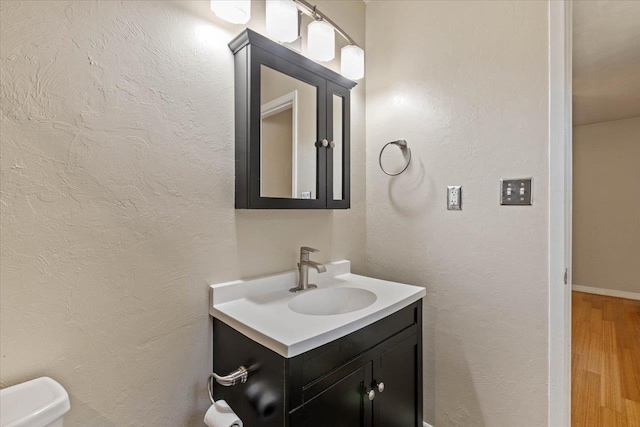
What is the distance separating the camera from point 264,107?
1090 millimetres

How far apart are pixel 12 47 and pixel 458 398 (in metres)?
1.97

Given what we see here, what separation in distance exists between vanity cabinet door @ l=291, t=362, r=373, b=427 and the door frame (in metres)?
0.74

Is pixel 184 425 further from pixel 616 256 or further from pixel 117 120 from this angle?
pixel 616 256

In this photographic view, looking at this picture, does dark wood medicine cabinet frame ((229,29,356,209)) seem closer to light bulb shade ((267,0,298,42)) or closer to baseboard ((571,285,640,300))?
light bulb shade ((267,0,298,42))

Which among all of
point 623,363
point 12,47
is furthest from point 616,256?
point 12,47

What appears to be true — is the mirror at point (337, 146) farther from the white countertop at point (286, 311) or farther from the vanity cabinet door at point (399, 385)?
the vanity cabinet door at point (399, 385)

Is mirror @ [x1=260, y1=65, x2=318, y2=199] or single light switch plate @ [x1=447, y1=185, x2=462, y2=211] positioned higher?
mirror @ [x1=260, y1=65, x2=318, y2=199]

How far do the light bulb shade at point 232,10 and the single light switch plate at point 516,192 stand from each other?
3.96ft

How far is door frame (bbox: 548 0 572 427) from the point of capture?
3.51ft

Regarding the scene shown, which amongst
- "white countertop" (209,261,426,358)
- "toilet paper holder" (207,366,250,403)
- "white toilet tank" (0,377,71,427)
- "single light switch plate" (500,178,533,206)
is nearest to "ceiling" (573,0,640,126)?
"single light switch plate" (500,178,533,206)

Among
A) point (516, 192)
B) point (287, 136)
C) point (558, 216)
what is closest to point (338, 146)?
point (287, 136)

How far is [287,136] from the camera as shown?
119 centimetres

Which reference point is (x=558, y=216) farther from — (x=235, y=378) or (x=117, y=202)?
(x=117, y=202)

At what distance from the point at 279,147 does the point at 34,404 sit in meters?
0.98
